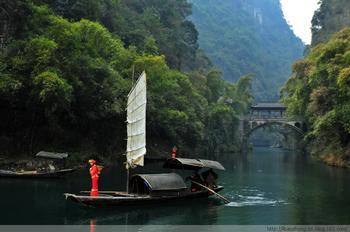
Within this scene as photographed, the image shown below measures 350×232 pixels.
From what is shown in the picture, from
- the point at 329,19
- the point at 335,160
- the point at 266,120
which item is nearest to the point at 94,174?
the point at 335,160

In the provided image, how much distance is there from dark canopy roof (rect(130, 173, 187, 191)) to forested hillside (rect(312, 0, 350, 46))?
64372mm

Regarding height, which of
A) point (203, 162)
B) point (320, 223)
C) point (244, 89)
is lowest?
point (320, 223)

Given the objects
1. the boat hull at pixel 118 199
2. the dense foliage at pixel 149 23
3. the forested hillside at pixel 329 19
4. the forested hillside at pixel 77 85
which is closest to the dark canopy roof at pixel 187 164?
the boat hull at pixel 118 199

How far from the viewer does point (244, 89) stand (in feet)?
263

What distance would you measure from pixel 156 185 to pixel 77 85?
15.9m

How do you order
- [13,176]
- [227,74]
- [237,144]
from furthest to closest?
[227,74], [237,144], [13,176]

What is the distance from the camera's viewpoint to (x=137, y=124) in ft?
64.2

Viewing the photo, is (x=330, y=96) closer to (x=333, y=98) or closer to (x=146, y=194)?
(x=333, y=98)

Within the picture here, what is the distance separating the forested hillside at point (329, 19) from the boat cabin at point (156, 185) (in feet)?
212

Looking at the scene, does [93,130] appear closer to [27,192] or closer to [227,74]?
[27,192]

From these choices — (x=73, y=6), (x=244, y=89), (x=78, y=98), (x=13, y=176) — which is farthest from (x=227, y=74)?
(x=13, y=176)

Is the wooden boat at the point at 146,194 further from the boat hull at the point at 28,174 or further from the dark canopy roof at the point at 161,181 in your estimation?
the boat hull at the point at 28,174

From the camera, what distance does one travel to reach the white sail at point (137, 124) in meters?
19.4

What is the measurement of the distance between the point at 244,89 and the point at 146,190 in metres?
62.6
